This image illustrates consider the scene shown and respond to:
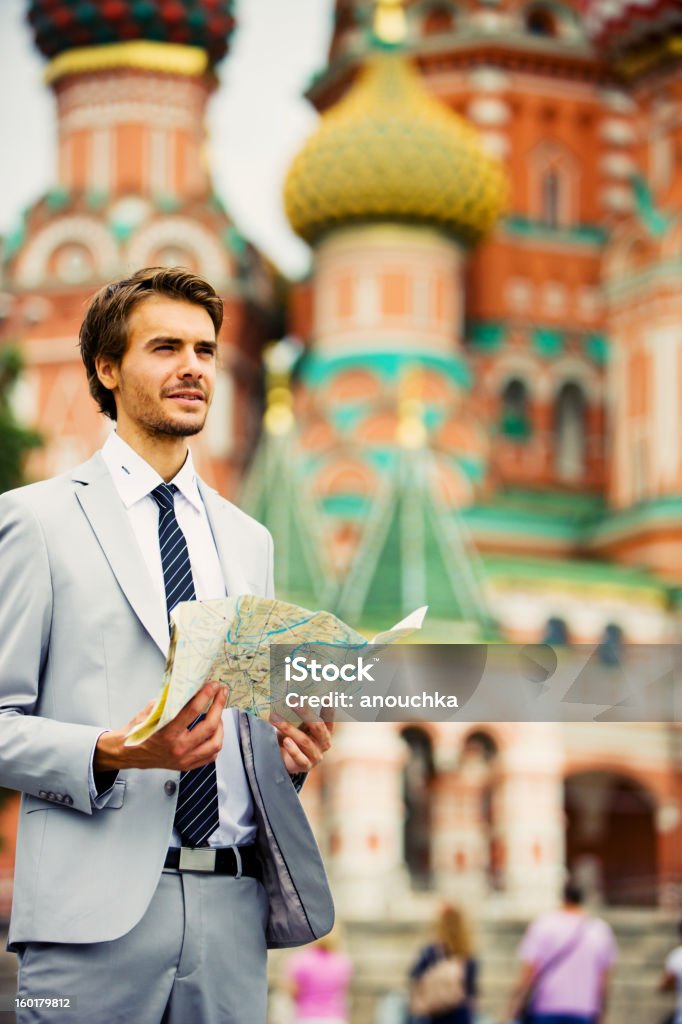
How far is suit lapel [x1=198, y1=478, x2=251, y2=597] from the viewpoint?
2.73m

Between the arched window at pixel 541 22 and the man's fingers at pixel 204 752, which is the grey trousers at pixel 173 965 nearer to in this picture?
the man's fingers at pixel 204 752

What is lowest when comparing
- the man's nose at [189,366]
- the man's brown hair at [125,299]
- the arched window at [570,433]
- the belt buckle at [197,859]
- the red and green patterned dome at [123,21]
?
the belt buckle at [197,859]

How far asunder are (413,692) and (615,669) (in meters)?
0.55

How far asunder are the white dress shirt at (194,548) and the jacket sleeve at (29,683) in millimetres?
142

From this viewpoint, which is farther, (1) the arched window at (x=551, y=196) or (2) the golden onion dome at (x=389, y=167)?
(1) the arched window at (x=551, y=196)

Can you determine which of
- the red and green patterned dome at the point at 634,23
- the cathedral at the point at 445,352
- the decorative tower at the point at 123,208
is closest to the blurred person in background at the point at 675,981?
the cathedral at the point at 445,352

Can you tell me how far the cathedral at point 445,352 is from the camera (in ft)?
65.4

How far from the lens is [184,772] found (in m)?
2.53

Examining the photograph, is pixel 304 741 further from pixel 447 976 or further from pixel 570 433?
pixel 570 433

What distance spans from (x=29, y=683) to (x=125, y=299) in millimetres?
508

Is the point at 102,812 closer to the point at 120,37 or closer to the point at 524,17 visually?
the point at 120,37

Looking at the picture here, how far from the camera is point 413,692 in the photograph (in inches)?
105

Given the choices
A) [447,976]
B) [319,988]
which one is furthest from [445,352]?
[447,976]

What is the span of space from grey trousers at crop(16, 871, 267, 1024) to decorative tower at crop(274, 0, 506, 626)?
19.1 m
